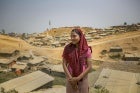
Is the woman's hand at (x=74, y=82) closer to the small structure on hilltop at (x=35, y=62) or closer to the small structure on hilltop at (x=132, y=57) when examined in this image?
the small structure on hilltop at (x=35, y=62)

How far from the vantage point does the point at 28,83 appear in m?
6.38

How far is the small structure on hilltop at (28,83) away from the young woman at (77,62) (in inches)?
123

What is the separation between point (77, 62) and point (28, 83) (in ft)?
11.7

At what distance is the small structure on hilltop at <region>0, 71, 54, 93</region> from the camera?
6.05 meters

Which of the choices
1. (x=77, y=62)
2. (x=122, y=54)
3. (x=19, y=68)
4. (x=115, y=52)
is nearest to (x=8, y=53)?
(x=19, y=68)

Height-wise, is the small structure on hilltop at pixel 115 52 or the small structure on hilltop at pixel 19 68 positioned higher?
the small structure on hilltop at pixel 115 52

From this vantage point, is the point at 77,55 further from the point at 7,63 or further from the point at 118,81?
the point at 7,63

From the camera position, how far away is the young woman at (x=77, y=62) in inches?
120

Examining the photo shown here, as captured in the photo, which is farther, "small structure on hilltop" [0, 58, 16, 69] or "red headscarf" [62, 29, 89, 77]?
"small structure on hilltop" [0, 58, 16, 69]

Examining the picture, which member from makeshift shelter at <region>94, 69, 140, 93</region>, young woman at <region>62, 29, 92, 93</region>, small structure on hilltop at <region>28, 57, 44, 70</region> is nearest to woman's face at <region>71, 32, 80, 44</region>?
young woman at <region>62, 29, 92, 93</region>

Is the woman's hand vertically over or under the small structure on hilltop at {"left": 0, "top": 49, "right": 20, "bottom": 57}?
over

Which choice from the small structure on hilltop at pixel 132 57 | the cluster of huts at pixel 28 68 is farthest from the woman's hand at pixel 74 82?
the small structure on hilltop at pixel 132 57

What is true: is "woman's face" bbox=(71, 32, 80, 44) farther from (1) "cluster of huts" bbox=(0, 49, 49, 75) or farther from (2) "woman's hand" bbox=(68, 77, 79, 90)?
(1) "cluster of huts" bbox=(0, 49, 49, 75)

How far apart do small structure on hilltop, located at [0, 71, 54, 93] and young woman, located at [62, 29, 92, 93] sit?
3.12 metres
